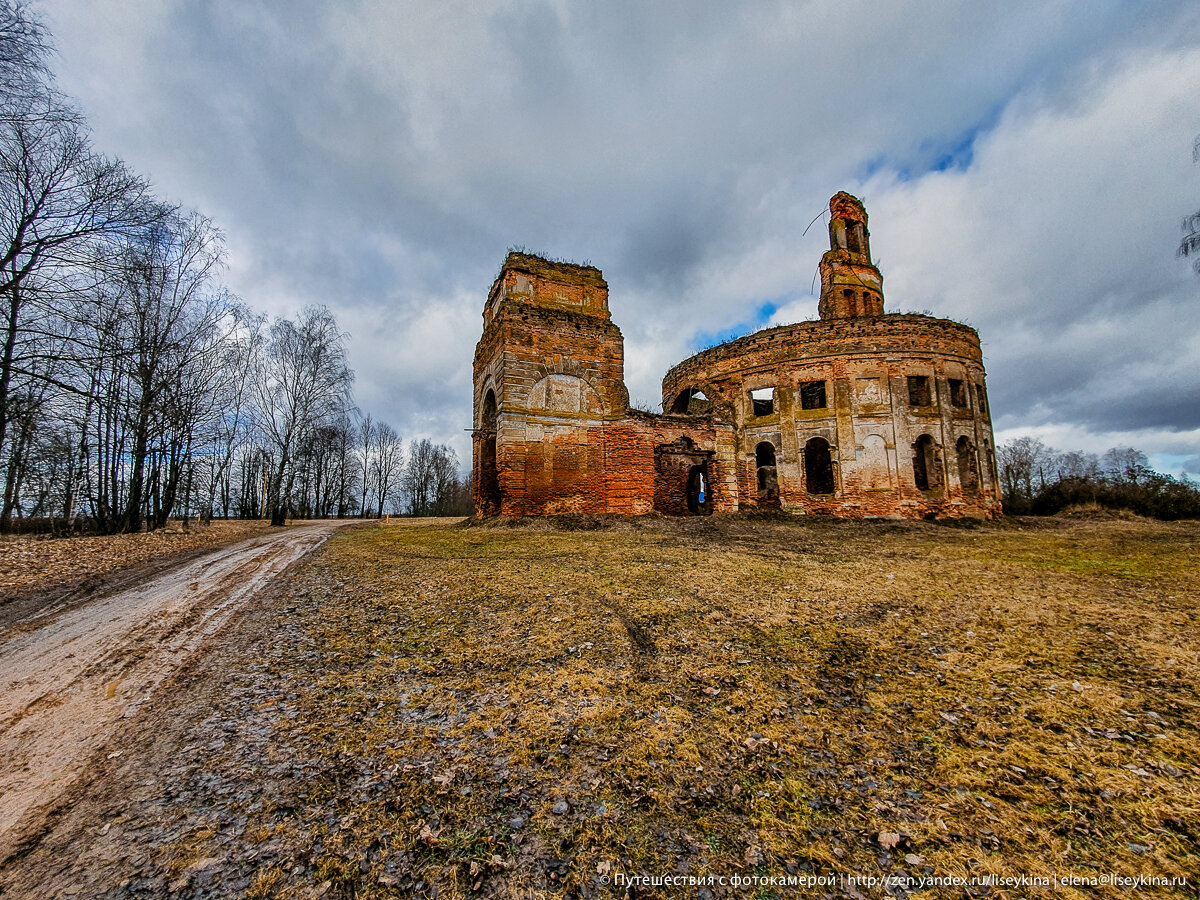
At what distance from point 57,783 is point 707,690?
12.2 ft

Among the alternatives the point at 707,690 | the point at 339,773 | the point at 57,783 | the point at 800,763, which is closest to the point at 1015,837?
the point at 800,763

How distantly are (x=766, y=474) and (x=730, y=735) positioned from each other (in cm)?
2012

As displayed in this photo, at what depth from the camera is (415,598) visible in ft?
18.8

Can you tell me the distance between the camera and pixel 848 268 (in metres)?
24.8

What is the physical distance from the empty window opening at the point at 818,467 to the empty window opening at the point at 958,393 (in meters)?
5.47

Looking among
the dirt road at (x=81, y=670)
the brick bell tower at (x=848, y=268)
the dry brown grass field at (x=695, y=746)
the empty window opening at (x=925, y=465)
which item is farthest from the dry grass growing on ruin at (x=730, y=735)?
the brick bell tower at (x=848, y=268)

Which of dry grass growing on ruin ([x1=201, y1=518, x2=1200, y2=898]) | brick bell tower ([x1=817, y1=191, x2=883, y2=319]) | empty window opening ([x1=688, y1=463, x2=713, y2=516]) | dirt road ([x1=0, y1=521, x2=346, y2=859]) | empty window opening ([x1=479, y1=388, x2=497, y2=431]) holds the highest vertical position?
brick bell tower ([x1=817, y1=191, x2=883, y2=319])

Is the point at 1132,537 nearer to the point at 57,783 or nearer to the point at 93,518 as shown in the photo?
the point at 57,783

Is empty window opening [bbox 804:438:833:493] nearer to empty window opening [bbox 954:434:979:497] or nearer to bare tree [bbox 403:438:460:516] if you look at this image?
empty window opening [bbox 954:434:979:497]

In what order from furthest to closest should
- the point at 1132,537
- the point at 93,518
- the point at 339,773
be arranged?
the point at 93,518, the point at 1132,537, the point at 339,773

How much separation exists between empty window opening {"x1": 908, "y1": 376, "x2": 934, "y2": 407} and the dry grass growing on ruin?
50.4 feet

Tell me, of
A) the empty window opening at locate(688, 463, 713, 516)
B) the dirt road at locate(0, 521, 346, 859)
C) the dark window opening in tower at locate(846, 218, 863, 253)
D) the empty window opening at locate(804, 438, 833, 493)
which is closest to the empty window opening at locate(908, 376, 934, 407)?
the empty window opening at locate(804, 438, 833, 493)

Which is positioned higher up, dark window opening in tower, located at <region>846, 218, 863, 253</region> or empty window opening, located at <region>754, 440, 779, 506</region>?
dark window opening in tower, located at <region>846, 218, 863, 253</region>

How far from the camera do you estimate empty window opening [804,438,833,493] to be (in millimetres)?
21953
